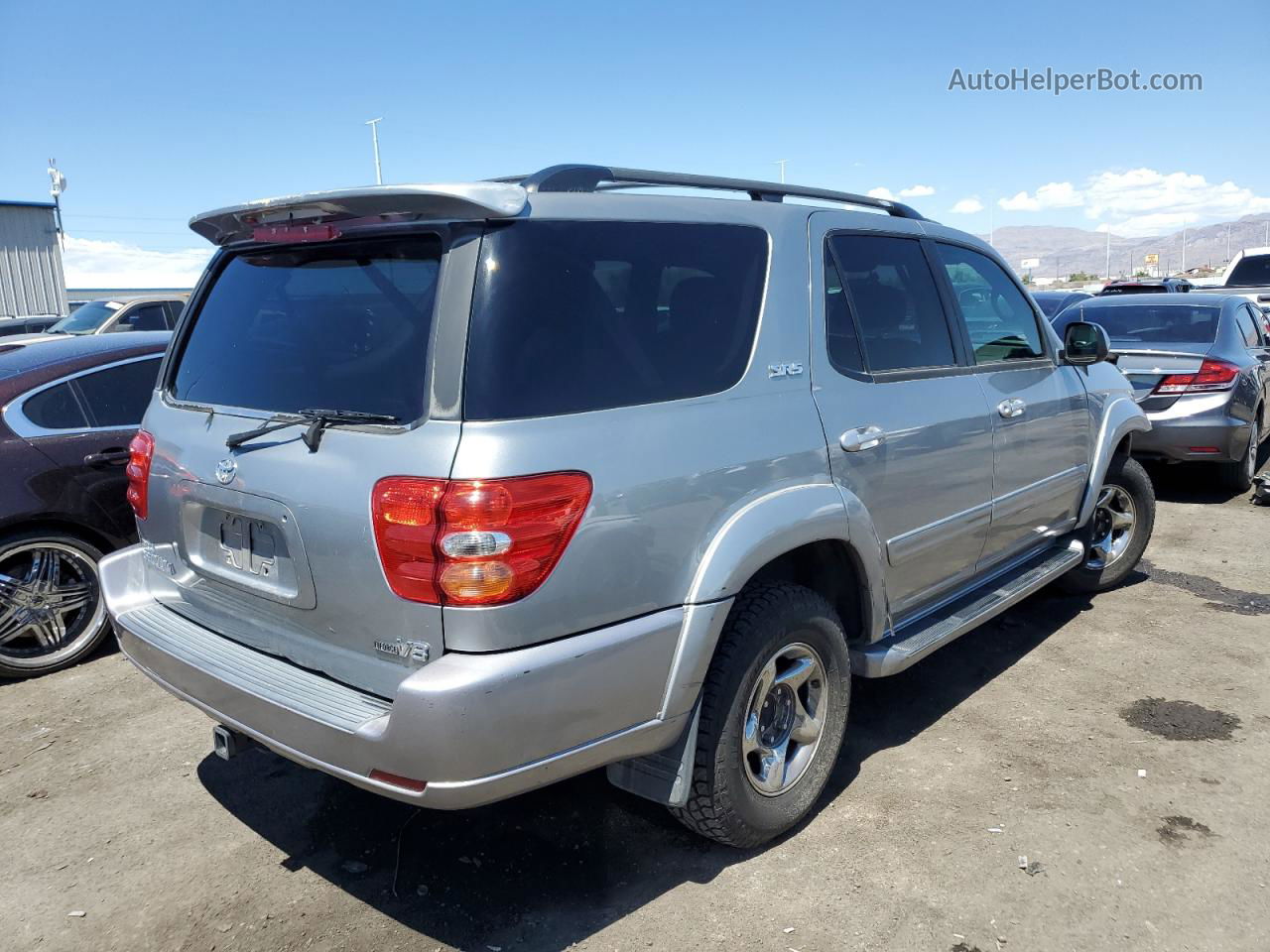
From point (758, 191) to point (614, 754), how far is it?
192 cm

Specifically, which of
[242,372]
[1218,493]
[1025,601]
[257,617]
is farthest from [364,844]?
[1218,493]

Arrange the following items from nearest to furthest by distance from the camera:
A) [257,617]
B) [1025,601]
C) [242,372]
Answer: [257,617]
[242,372]
[1025,601]

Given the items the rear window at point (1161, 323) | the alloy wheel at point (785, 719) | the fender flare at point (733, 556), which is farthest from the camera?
the rear window at point (1161, 323)

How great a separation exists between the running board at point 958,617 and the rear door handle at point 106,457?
3717 millimetres

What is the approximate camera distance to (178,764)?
147 inches

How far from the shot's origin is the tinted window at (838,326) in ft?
10.6

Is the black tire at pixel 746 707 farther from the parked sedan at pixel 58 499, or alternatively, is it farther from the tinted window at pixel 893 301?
the parked sedan at pixel 58 499

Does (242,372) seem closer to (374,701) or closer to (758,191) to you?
(374,701)

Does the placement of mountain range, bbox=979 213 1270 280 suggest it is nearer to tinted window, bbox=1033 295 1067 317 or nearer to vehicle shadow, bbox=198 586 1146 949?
tinted window, bbox=1033 295 1067 317

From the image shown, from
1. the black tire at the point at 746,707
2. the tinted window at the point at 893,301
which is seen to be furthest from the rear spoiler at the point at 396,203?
the tinted window at the point at 893,301

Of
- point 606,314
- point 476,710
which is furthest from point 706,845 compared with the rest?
point 606,314

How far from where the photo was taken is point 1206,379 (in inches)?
299

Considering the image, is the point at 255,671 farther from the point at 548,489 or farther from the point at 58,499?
the point at 58,499

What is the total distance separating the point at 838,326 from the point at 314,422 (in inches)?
70.9
